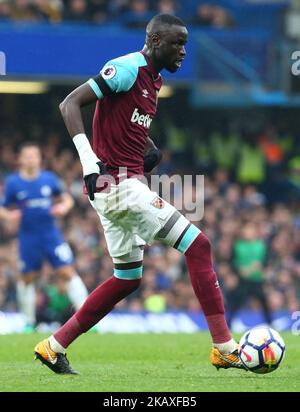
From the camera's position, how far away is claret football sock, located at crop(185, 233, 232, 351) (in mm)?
7590

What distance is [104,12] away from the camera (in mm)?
21312

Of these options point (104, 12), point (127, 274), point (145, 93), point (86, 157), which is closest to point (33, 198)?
point (127, 274)

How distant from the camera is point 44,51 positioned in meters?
19.7

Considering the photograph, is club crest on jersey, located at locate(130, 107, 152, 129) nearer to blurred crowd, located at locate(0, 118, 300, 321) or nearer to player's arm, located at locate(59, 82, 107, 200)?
player's arm, located at locate(59, 82, 107, 200)

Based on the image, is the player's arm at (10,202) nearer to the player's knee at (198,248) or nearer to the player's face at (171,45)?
the player's face at (171,45)

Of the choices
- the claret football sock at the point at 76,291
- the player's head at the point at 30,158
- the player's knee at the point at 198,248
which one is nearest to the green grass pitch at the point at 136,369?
the player's knee at the point at 198,248

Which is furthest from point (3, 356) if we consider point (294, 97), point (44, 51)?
point (294, 97)

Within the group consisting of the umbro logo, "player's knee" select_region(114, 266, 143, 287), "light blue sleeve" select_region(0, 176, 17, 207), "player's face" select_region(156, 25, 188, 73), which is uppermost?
"light blue sleeve" select_region(0, 176, 17, 207)

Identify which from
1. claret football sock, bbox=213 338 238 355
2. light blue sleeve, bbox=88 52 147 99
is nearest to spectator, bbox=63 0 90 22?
light blue sleeve, bbox=88 52 147 99

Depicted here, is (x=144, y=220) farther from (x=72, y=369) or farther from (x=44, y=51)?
(x=44, y=51)

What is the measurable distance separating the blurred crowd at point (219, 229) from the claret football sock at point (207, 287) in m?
7.60

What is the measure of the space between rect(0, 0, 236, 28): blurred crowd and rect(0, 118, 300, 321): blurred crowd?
2374mm

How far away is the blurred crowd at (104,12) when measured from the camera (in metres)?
20.0
